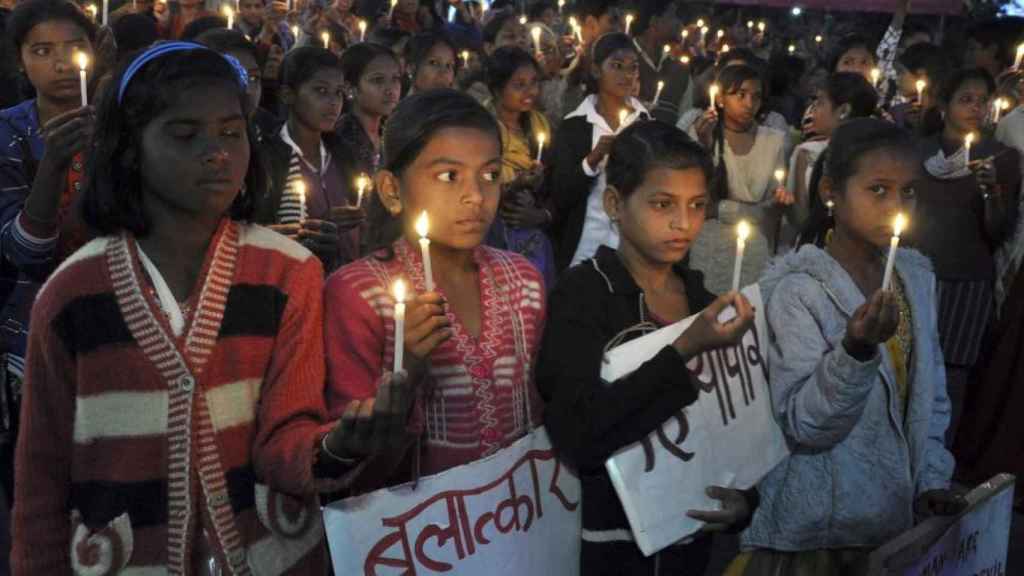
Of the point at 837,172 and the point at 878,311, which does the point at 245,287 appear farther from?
the point at 837,172

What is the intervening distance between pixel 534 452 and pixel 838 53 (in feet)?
→ 23.0

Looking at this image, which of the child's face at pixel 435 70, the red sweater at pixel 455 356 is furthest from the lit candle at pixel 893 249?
the child's face at pixel 435 70

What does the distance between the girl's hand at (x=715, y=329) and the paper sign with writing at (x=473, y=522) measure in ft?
1.26

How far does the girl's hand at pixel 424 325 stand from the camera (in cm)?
201

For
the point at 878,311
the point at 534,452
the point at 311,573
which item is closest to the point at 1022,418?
the point at 878,311

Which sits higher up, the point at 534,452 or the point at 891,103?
the point at 891,103

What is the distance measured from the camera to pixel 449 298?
2600 millimetres

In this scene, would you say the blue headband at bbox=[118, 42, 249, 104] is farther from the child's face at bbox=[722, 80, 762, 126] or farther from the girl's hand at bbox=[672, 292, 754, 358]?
the child's face at bbox=[722, 80, 762, 126]

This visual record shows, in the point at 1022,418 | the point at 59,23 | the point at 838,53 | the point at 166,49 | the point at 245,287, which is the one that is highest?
the point at 838,53

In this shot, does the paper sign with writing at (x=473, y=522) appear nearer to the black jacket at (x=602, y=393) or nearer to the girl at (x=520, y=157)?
the black jacket at (x=602, y=393)

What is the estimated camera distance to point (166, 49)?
7.12ft

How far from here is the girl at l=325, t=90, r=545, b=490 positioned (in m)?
2.41

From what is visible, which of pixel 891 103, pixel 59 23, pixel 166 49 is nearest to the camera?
pixel 166 49

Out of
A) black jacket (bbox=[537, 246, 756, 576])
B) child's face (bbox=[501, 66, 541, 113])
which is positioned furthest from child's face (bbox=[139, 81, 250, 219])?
child's face (bbox=[501, 66, 541, 113])
